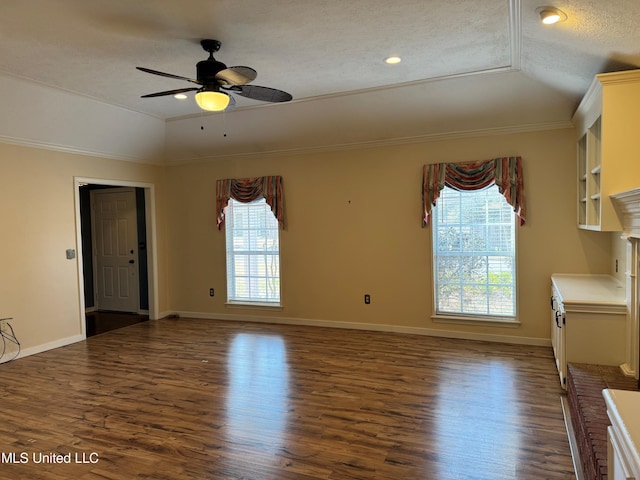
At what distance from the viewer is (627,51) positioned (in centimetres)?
289

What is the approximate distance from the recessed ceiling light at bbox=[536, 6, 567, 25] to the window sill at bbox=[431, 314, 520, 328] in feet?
10.8

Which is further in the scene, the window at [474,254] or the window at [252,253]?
the window at [252,253]

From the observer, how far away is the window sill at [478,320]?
490cm

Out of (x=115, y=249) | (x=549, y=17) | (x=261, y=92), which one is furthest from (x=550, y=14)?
(x=115, y=249)

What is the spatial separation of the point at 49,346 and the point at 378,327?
4060 millimetres

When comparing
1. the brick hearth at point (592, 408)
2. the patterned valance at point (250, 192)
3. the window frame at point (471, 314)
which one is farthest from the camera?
the patterned valance at point (250, 192)

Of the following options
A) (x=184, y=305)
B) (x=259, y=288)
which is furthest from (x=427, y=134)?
(x=184, y=305)

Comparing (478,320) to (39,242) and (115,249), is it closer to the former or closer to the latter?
(39,242)

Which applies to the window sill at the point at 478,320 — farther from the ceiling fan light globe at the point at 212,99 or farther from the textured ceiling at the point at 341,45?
the ceiling fan light globe at the point at 212,99

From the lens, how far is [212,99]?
119 inches

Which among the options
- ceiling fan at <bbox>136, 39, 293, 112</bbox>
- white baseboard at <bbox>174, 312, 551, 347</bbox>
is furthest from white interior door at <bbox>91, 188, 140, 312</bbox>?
ceiling fan at <bbox>136, 39, 293, 112</bbox>

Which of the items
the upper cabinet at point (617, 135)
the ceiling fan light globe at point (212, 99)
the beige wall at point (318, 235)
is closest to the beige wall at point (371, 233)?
the beige wall at point (318, 235)

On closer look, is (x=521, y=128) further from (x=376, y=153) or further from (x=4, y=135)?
(x=4, y=135)

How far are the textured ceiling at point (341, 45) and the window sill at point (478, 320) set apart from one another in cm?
A: 234
